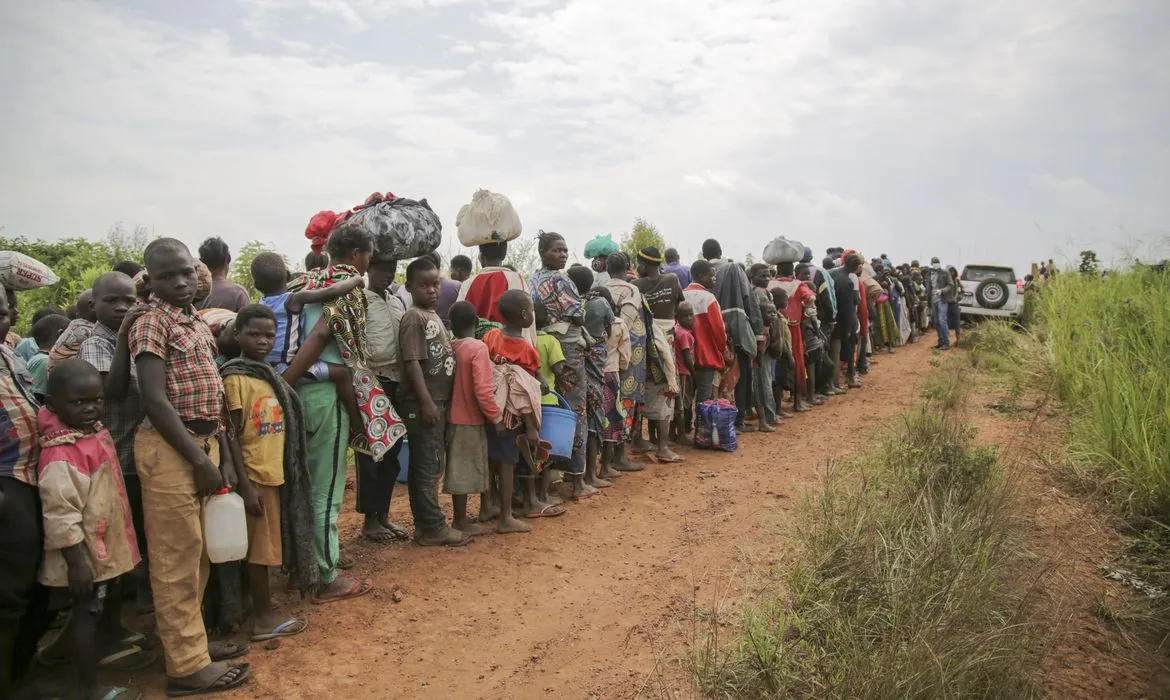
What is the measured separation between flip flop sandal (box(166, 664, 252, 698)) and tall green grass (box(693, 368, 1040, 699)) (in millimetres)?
1896

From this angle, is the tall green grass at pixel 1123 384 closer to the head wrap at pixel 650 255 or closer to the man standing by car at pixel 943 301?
the head wrap at pixel 650 255

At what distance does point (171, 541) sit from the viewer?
316cm

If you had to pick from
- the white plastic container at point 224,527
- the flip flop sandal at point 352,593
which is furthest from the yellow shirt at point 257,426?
the flip flop sandal at point 352,593

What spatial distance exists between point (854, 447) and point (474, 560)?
4310 mm

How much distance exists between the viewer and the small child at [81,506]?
9.61ft

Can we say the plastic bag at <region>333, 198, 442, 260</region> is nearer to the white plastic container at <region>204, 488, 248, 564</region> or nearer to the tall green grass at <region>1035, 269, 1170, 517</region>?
the white plastic container at <region>204, 488, 248, 564</region>

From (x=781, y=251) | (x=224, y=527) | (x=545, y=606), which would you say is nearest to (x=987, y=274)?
(x=781, y=251)

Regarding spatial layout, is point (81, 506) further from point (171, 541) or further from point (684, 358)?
point (684, 358)

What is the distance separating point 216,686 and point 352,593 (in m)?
1.01

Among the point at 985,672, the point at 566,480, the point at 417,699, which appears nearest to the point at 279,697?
→ the point at 417,699

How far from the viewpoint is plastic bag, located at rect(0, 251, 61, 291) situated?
398 centimetres

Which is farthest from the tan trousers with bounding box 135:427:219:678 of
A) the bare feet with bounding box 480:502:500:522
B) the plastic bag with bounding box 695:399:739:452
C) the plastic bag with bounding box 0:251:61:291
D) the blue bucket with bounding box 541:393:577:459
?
the plastic bag with bounding box 695:399:739:452

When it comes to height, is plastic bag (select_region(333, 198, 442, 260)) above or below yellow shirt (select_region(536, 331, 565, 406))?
above

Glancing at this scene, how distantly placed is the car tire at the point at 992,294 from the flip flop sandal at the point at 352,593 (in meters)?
16.6
